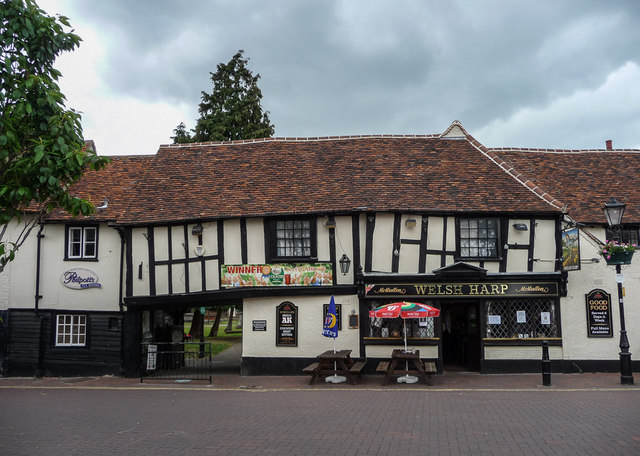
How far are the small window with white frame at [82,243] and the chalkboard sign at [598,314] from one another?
1584cm

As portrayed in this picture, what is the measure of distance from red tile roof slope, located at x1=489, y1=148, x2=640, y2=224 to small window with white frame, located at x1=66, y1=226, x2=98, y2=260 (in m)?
15.2

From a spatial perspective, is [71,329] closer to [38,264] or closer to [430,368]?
[38,264]

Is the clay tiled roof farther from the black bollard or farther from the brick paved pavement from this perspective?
the brick paved pavement

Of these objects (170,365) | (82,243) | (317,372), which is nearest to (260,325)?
(317,372)

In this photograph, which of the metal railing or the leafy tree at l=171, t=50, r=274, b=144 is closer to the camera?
the metal railing

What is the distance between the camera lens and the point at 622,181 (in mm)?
19312

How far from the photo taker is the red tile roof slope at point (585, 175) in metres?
17.9

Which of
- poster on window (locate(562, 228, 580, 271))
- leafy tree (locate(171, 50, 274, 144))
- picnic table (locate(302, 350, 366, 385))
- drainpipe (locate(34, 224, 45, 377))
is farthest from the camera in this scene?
leafy tree (locate(171, 50, 274, 144))

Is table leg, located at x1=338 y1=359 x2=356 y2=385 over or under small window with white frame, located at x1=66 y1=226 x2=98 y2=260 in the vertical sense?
under

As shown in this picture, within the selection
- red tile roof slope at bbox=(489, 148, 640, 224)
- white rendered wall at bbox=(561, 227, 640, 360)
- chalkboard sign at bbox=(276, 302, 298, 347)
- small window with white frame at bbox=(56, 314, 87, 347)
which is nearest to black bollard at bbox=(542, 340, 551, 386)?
white rendered wall at bbox=(561, 227, 640, 360)

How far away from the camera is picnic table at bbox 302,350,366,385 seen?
47.9ft

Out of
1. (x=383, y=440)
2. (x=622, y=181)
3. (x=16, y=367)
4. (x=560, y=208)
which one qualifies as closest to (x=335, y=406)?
(x=383, y=440)

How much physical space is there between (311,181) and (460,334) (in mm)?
7388

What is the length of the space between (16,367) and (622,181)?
21.7m
